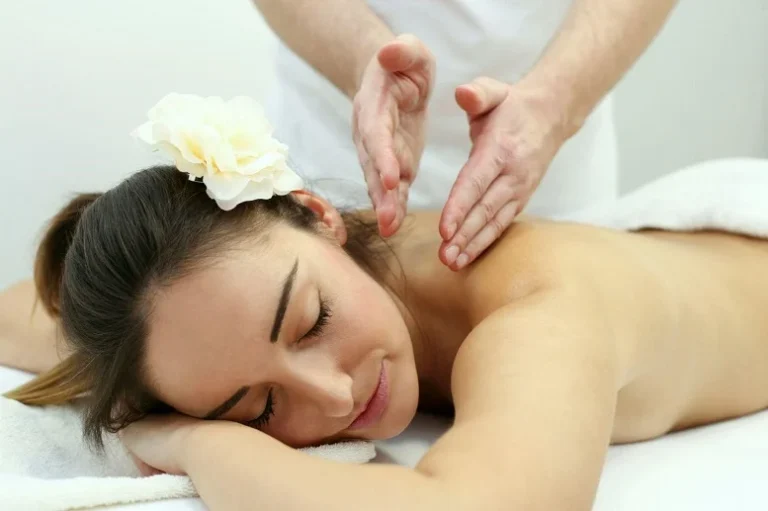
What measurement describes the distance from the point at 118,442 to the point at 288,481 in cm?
44

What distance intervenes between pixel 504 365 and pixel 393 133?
35cm

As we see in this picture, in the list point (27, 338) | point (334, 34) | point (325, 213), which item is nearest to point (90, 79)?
point (27, 338)

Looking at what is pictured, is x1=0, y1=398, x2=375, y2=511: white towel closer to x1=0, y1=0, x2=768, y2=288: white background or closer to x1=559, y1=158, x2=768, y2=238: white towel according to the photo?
x1=559, y1=158, x2=768, y2=238: white towel

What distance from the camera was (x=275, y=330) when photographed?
0.86 m

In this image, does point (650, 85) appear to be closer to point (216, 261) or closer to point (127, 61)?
point (127, 61)

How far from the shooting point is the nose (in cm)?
87

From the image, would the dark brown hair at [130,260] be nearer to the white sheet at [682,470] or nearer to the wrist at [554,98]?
the white sheet at [682,470]

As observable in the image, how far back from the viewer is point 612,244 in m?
1.03

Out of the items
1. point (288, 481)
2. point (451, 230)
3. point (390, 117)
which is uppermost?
point (390, 117)

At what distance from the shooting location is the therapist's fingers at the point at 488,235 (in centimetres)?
101

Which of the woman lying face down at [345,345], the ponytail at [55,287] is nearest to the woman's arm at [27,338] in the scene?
the ponytail at [55,287]

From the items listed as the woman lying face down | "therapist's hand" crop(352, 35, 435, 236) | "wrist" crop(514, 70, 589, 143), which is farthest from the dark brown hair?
"wrist" crop(514, 70, 589, 143)

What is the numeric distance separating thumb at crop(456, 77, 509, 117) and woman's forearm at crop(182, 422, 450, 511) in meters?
0.46

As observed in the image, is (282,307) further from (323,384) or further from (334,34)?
(334,34)
